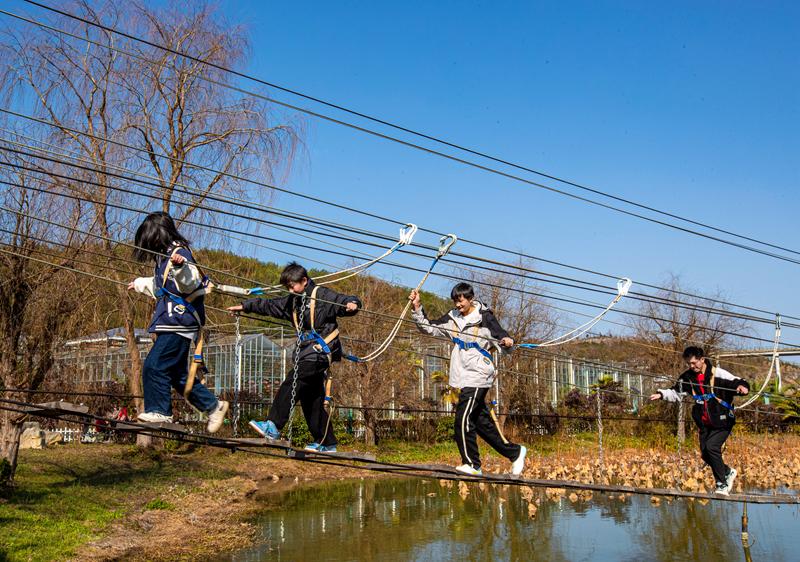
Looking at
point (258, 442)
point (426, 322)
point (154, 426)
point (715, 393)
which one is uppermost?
point (426, 322)

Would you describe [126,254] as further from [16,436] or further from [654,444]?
[654,444]

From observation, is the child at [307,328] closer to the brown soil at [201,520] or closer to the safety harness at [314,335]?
the safety harness at [314,335]

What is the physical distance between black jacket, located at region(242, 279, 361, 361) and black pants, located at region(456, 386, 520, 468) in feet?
4.17

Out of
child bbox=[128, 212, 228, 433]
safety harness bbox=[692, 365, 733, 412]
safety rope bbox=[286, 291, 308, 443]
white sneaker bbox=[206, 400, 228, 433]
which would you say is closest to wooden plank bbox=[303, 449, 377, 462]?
safety rope bbox=[286, 291, 308, 443]

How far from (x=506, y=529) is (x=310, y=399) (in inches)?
348

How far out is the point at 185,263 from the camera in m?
4.68

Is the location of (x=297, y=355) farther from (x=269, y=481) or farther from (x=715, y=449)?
(x=269, y=481)

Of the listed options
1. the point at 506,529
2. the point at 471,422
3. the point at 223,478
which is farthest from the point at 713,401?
the point at 223,478

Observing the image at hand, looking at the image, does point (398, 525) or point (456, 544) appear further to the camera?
point (398, 525)

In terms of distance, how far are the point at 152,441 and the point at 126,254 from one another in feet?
18.3

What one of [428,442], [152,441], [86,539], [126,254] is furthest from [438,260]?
[428,442]

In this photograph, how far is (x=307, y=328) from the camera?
5.45 meters

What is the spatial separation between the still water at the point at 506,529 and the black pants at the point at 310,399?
6.30 m

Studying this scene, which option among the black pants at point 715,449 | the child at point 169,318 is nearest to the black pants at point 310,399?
the child at point 169,318
